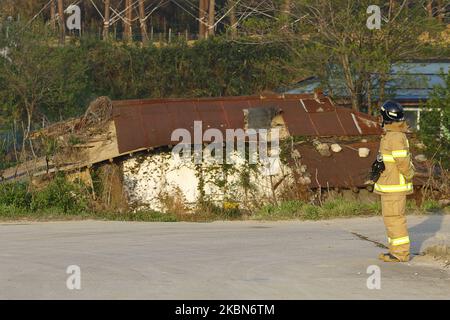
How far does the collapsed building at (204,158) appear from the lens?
74.5 ft

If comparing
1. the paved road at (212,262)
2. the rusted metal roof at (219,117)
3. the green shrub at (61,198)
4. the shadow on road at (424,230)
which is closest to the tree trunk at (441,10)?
the rusted metal roof at (219,117)

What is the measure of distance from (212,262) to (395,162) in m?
2.53

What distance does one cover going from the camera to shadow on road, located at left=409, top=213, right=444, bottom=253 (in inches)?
508

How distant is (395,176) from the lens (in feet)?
36.0

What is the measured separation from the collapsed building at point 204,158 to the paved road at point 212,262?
6610 millimetres

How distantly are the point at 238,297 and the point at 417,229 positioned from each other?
6.79 m

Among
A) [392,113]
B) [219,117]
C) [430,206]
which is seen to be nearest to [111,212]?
[219,117]

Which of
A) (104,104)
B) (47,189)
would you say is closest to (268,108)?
(104,104)

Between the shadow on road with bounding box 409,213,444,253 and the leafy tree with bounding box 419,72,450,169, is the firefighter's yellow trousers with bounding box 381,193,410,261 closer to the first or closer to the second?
the shadow on road with bounding box 409,213,444,253
